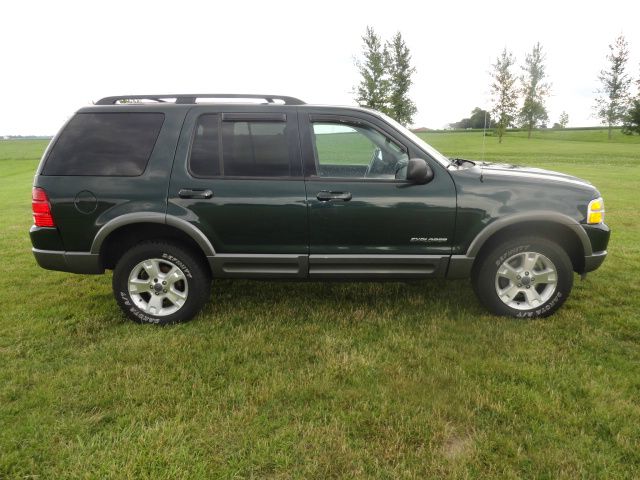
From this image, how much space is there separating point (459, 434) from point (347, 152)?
2.78 meters

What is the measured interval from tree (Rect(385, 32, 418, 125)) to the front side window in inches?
1624

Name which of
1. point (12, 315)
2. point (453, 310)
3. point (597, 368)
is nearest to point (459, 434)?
point (597, 368)

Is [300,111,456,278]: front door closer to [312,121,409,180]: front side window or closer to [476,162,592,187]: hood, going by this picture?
[312,121,409,180]: front side window

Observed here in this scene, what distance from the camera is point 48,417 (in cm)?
261

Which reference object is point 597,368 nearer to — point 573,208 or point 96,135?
point 573,208

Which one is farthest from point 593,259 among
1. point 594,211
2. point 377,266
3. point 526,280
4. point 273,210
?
point 273,210

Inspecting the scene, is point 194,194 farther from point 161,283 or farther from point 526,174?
point 526,174

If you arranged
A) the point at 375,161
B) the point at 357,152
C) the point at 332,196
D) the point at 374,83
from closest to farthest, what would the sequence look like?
the point at 332,196, the point at 375,161, the point at 357,152, the point at 374,83

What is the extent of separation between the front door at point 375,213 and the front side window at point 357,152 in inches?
0.4

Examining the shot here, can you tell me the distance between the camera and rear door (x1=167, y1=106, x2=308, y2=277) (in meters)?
3.67

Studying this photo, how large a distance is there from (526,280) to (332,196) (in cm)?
186

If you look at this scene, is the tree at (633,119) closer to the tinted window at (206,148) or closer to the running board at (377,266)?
the running board at (377,266)

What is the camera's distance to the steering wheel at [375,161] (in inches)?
160

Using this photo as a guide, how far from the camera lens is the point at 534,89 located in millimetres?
53344
